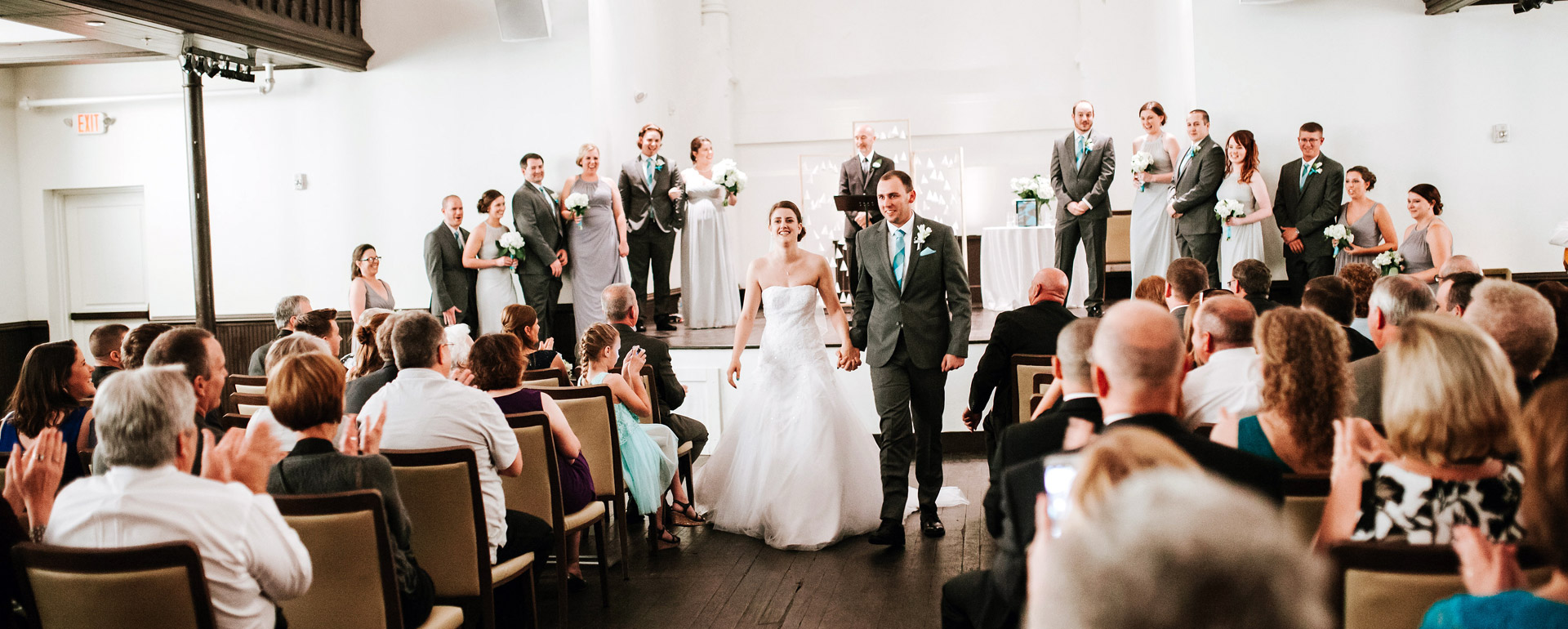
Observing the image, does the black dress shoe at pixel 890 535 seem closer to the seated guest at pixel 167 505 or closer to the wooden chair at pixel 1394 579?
the seated guest at pixel 167 505

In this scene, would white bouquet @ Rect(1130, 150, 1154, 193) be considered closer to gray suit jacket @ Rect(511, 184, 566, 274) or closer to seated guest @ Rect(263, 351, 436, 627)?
gray suit jacket @ Rect(511, 184, 566, 274)

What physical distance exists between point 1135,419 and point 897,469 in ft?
9.69

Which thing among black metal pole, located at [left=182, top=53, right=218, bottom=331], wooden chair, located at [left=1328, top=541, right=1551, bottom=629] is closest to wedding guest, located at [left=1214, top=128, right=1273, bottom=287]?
wooden chair, located at [left=1328, top=541, right=1551, bottom=629]

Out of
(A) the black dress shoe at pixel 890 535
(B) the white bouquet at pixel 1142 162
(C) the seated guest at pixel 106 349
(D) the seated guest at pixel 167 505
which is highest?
(B) the white bouquet at pixel 1142 162

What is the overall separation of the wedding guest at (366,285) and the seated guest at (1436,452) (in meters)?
7.03

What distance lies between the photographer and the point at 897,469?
15.8ft

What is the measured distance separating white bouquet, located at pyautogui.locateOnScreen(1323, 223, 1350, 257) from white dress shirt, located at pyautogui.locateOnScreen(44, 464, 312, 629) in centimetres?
744

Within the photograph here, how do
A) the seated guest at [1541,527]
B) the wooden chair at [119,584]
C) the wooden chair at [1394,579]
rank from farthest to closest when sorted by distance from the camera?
1. the wooden chair at [119,584]
2. the wooden chair at [1394,579]
3. the seated guest at [1541,527]

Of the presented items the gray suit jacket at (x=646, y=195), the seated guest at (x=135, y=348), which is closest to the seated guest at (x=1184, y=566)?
the seated guest at (x=135, y=348)

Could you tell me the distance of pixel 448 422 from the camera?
10.6 ft

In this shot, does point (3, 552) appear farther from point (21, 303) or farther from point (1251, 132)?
point (21, 303)

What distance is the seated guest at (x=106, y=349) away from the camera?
4.13 meters

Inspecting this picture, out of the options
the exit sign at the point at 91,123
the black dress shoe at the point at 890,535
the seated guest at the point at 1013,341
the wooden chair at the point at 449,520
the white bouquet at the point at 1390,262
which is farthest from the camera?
the exit sign at the point at 91,123

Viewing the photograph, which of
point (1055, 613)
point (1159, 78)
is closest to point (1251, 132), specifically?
point (1159, 78)
